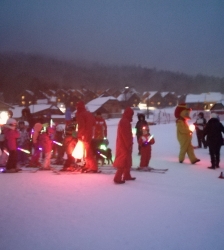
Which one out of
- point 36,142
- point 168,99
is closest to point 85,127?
point 36,142

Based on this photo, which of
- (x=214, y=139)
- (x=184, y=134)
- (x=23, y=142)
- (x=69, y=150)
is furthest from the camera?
(x=184, y=134)

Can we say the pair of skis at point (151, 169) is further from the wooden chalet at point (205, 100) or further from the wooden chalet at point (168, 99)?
the wooden chalet at point (168, 99)

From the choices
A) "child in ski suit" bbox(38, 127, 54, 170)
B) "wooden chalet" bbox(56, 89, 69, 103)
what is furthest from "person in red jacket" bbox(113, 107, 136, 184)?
"wooden chalet" bbox(56, 89, 69, 103)

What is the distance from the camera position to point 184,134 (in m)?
11.7

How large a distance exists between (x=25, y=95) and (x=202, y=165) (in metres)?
68.9

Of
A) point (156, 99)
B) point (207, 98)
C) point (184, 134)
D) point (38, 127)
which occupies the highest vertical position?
point (156, 99)

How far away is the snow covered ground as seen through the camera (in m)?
4.53

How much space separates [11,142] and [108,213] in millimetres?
4726

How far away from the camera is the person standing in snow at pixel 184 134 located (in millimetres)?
11617

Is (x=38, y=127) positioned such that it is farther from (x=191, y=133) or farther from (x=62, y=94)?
(x=62, y=94)

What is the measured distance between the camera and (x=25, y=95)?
75.9 metres

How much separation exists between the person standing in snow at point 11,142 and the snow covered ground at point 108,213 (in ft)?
1.98

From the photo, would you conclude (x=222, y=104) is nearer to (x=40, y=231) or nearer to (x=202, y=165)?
(x=202, y=165)

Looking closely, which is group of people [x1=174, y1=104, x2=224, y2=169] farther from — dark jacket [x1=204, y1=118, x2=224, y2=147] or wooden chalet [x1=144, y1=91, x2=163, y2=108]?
wooden chalet [x1=144, y1=91, x2=163, y2=108]
